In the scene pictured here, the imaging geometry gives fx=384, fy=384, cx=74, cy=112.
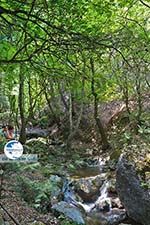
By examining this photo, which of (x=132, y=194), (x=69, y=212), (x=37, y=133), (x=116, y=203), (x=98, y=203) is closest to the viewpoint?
(x=69, y=212)

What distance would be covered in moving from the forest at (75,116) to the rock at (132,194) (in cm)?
2

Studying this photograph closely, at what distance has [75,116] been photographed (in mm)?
19719

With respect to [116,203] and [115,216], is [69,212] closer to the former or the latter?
[115,216]

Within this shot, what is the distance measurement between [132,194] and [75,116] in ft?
36.6

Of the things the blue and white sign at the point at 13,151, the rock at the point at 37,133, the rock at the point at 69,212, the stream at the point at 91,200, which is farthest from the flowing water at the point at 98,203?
the rock at the point at 37,133

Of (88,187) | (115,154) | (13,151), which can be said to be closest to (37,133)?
(115,154)

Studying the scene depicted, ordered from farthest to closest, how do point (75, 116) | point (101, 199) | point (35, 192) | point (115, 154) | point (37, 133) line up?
point (37, 133), point (75, 116), point (115, 154), point (101, 199), point (35, 192)

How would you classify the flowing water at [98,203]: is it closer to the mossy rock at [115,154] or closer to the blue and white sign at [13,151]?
the mossy rock at [115,154]

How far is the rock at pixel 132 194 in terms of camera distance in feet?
27.5

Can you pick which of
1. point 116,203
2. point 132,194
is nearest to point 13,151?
point 132,194

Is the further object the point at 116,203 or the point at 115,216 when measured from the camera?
the point at 116,203

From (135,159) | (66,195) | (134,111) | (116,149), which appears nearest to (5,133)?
(135,159)

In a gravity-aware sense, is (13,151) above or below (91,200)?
above

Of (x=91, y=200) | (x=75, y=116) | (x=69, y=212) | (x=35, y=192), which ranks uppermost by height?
(x=75, y=116)
